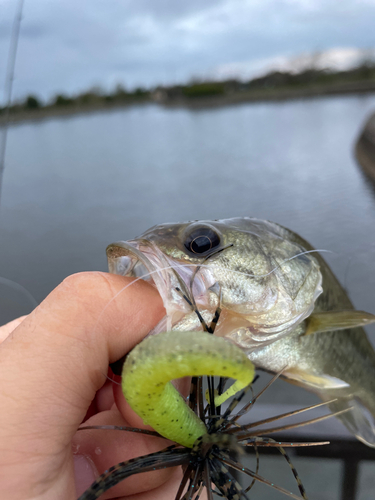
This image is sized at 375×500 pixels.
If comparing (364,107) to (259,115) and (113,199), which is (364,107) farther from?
(113,199)

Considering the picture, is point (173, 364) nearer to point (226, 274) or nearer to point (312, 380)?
point (226, 274)

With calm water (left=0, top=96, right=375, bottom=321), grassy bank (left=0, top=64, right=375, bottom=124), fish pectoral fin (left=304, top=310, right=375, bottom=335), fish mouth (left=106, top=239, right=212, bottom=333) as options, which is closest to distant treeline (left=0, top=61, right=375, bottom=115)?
grassy bank (left=0, top=64, right=375, bottom=124)

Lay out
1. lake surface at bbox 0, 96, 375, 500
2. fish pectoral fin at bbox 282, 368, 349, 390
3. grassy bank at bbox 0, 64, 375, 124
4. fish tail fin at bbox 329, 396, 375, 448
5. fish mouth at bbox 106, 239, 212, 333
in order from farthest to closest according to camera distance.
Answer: grassy bank at bbox 0, 64, 375, 124 < lake surface at bbox 0, 96, 375, 500 < fish tail fin at bbox 329, 396, 375, 448 < fish pectoral fin at bbox 282, 368, 349, 390 < fish mouth at bbox 106, 239, 212, 333

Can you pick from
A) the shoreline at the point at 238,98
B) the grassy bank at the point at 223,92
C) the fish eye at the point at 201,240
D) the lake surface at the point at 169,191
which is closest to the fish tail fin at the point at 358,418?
the lake surface at the point at 169,191

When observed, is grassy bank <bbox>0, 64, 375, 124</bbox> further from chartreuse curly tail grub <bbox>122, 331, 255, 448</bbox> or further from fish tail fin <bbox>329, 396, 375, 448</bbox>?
fish tail fin <bbox>329, 396, 375, 448</bbox>

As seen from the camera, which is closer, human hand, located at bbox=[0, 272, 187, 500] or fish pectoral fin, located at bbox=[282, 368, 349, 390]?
human hand, located at bbox=[0, 272, 187, 500]

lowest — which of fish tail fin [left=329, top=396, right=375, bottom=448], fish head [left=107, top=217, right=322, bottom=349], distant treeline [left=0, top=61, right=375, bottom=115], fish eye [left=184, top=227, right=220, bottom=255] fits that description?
fish tail fin [left=329, top=396, right=375, bottom=448]

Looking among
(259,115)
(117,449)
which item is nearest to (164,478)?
(117,449)
